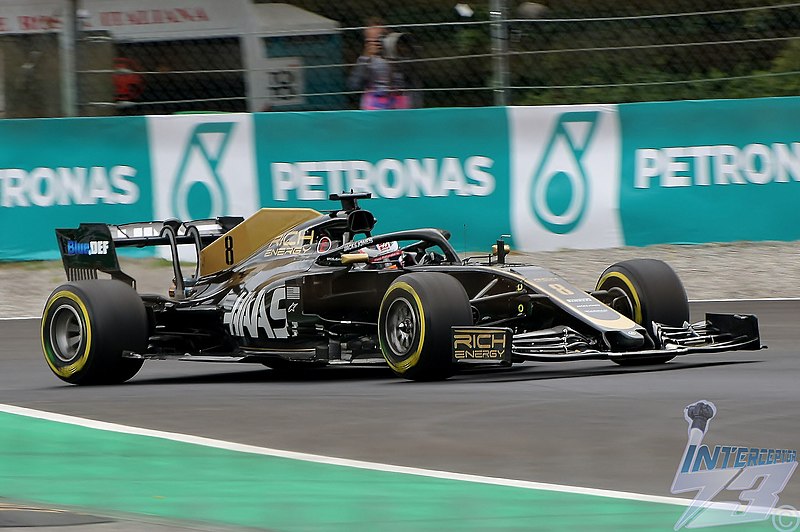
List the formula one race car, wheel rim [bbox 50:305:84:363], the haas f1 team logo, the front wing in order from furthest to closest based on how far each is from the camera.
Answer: wheel rim [bbox 50:305:84:363]
the formula one race car
the front wing
the haas f1 team logo

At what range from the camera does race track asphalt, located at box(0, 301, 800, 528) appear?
6016mm

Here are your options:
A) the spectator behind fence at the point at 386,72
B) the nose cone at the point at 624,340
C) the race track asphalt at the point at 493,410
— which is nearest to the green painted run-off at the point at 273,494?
the race track asphalt at the point at 493,410

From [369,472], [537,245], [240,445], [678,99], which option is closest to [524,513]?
[369,472]

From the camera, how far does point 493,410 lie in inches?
Answer: 282

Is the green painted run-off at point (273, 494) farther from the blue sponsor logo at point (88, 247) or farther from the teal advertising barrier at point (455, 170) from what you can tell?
the teal advertising barrier at point (455, 170)

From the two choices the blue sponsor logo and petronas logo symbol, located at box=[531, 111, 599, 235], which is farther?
petronas logo symbol, located at box=[531, 111, 599, 235]

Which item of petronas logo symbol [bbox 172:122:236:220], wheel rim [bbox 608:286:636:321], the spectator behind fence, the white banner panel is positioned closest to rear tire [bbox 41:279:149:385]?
wheel rim [bbox 608:286:636:321]

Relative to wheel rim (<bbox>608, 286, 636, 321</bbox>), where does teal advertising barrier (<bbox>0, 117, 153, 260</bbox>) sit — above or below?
above

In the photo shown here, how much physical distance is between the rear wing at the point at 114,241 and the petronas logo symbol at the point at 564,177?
4204 mm

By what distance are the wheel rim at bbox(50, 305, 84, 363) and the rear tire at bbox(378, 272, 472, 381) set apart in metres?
2.02

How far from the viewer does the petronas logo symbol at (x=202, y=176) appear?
1363cm

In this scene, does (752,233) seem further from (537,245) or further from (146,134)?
(146,134)

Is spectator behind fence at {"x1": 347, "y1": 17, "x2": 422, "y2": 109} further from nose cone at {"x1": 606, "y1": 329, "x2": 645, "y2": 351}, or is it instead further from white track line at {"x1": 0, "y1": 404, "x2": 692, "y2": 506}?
white track line at {"x1": 0, "y1": 404, "x2": 692, "y2": 506}

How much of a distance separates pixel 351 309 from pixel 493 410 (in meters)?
1.91
